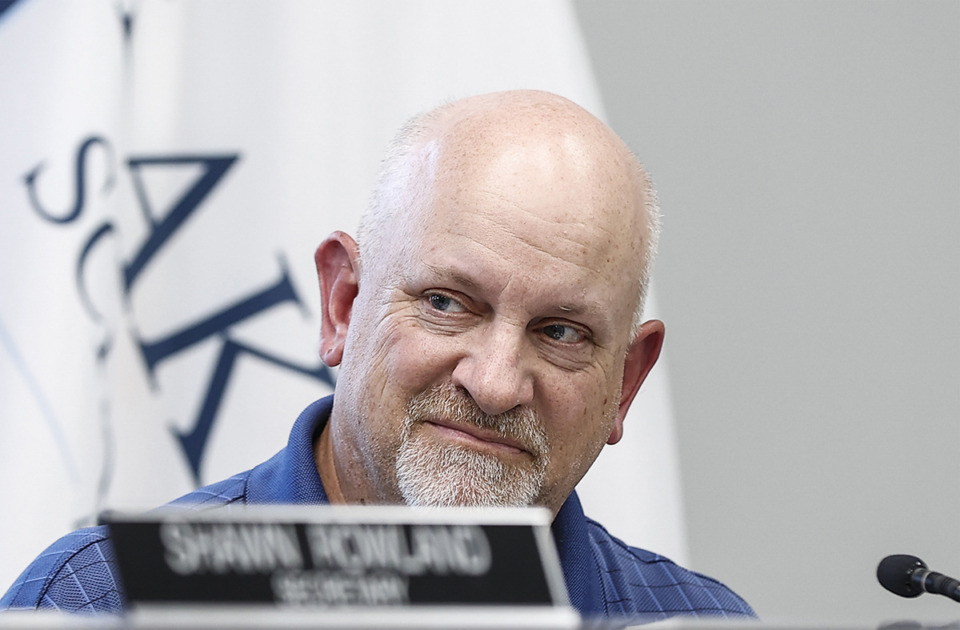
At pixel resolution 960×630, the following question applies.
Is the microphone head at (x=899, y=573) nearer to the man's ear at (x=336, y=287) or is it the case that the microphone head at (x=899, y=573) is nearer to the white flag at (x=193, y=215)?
the man's ear at (x=336, y=287)

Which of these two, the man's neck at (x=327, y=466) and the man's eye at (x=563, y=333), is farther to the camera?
the man's neck at (x=327, y=466)

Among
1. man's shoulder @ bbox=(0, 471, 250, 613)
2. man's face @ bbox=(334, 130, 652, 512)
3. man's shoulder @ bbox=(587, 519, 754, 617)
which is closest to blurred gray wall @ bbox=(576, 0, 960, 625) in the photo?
man's shoulder @ bbox=(587, 519, 754, 617)

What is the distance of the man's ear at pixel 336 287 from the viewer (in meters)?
1.53

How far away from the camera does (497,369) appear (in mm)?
1293

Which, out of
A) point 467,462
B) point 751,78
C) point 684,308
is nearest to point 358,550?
point 467,462

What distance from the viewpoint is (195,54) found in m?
2.26

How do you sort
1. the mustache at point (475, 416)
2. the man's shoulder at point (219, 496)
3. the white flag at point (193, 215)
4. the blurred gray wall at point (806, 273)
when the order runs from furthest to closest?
the blurred gray wall at point (806, 273) < the white flag at point (193, 215) < the man's shoulder at point (219, 496) < the mustache at point (475, 416)

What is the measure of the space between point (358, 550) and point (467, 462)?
75 centimetres

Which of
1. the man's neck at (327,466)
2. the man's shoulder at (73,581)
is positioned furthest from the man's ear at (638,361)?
the man's shoulder at (73,581)

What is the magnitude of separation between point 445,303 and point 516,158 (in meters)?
0.21

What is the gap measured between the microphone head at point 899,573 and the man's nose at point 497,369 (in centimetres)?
46

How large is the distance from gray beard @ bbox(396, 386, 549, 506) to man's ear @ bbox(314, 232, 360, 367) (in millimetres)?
229

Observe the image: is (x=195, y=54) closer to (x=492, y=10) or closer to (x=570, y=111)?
(x=492, y=10)

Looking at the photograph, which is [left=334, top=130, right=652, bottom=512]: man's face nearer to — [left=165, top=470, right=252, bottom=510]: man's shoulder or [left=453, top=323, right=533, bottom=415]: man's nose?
[left=453, top=323, right=533, bottom=415]: man's nose
